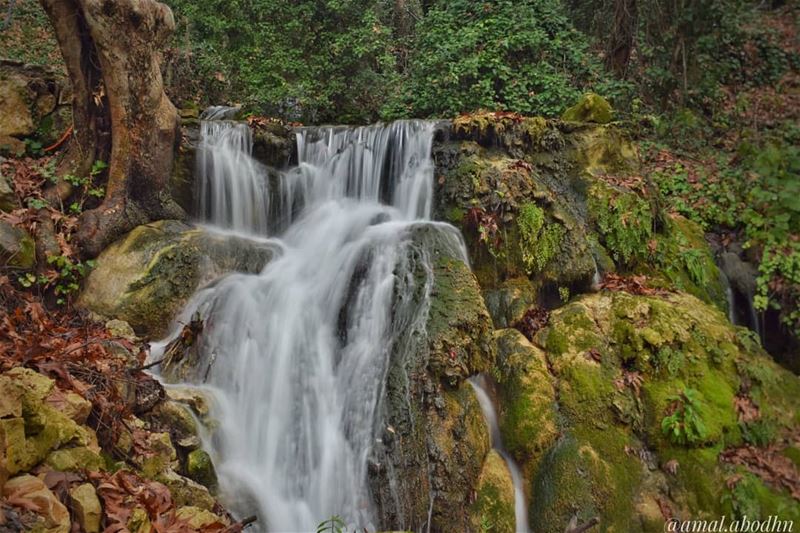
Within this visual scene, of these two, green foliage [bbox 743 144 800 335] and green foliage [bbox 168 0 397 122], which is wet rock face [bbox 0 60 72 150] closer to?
green foliage [bbox 168 0 397 122]

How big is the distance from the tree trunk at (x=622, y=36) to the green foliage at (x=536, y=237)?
23.4ft

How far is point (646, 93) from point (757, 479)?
9450mm

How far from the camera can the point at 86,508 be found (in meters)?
2.68

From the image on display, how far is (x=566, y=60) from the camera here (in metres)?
11.5

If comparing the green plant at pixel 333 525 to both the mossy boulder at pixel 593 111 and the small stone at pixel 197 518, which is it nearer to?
the small stone at pixel 197 518

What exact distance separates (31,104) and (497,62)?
28.4ft

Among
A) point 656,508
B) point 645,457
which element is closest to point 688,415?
point 645,457

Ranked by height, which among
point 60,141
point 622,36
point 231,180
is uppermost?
point 622,36

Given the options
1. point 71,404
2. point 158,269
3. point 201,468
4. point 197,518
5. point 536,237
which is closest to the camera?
point 197,518

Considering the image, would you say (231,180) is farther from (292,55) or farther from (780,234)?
(780,234)

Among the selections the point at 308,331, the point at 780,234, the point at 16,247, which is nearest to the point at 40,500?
the point at 308,331

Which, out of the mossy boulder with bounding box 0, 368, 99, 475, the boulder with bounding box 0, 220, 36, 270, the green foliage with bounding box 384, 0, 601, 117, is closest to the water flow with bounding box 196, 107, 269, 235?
the boulder with bounding box 0, 220, 36, 270

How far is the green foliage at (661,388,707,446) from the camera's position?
507cm

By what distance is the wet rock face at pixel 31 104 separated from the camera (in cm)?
725
